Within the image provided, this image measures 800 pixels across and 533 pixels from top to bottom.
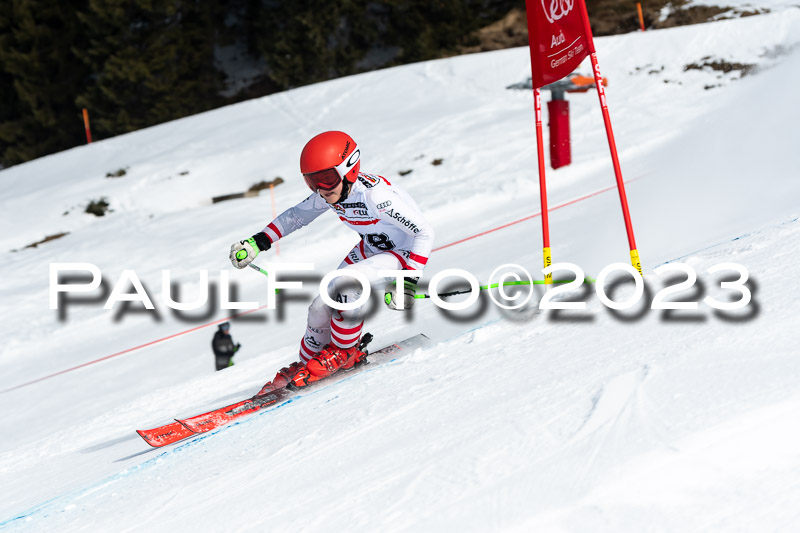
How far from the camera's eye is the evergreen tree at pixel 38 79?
2628 cm

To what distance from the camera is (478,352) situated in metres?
4.29

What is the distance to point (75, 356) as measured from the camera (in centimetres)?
924

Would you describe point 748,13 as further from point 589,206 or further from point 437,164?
point 589,206

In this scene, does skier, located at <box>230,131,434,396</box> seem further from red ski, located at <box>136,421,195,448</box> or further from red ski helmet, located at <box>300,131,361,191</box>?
red ski, located at <box>136,421,195,448</box>

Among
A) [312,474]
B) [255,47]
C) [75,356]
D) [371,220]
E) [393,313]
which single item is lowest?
[75,356]

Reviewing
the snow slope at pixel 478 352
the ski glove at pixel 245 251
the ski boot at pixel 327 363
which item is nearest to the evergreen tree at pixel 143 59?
the snow slope at pixel 478 352

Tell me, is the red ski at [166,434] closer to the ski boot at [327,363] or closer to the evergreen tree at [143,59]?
the ski boot at [327,363]

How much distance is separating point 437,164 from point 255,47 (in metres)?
17.5

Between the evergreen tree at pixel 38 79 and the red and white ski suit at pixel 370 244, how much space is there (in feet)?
81.7

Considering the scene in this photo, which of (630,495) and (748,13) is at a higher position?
(748,13)

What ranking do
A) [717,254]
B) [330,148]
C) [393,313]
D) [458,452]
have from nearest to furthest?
[458,452] → [330,148] → [717,254] → [393,313]

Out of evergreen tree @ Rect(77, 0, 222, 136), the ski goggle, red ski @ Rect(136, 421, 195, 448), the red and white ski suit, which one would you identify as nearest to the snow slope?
red ski @ Rect(136, 421, 195, 448)

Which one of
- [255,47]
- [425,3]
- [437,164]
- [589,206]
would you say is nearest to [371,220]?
[589,206]

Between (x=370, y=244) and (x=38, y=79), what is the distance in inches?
1011
